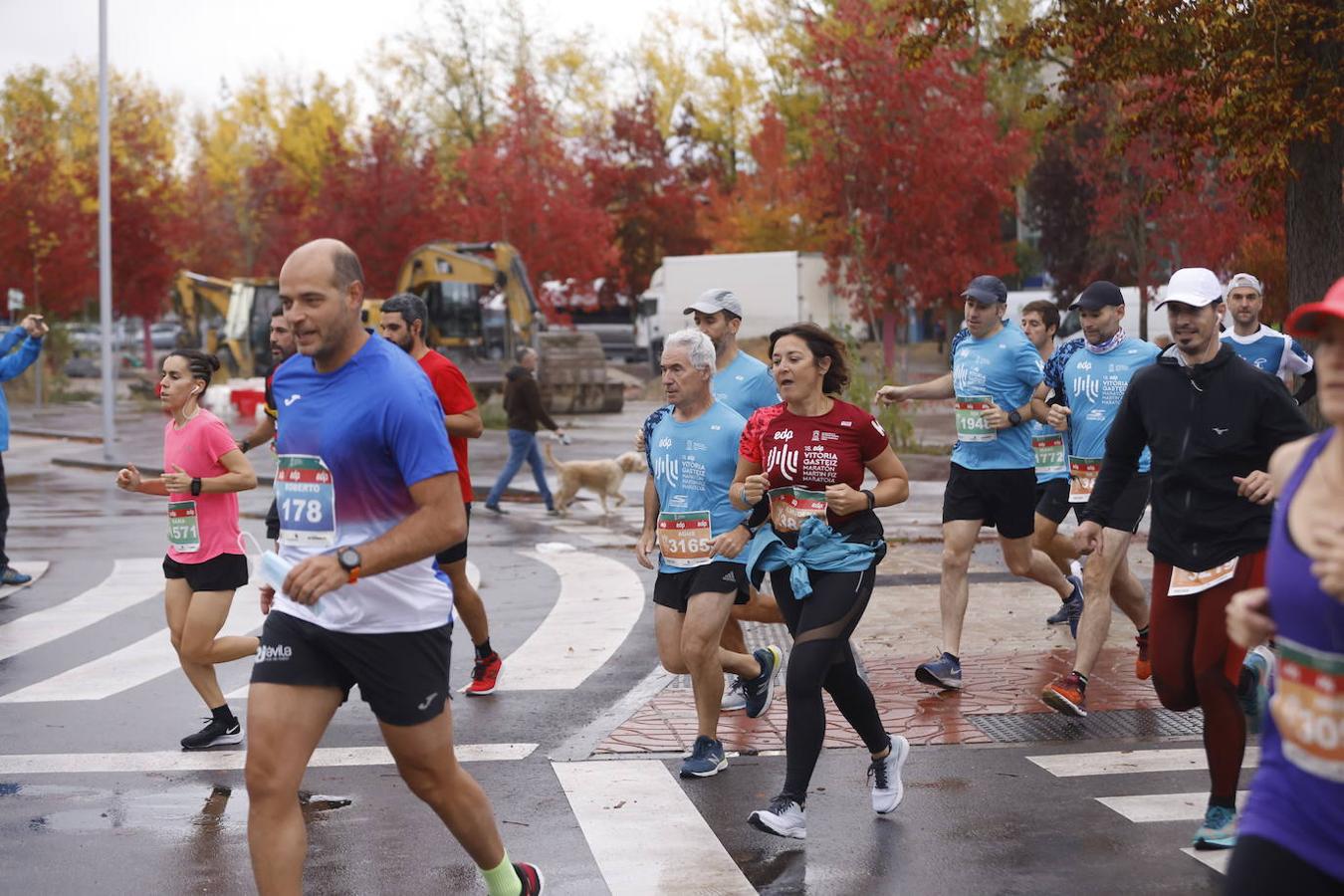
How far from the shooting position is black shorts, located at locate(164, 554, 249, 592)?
746 cm

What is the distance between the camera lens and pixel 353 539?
4555 mm

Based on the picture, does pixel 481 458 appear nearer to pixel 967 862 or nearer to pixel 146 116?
pixel 967 862

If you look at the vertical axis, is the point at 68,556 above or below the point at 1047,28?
below

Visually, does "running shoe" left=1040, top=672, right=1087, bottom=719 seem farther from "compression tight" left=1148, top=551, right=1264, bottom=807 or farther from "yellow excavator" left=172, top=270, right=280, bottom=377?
"yellow excavator" left=172, top=270, right=280, bottom=377

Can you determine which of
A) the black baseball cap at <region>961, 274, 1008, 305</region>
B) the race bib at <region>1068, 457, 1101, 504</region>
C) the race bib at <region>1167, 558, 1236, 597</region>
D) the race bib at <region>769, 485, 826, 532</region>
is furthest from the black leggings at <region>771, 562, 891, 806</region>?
the race bib at <region>1068, 457, 1101, 504</region>

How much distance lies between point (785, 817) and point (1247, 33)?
8.94 meters

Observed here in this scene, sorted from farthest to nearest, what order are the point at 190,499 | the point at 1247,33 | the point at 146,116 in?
the point at 146,116 → the point at 1247,33 → the point at 190,499

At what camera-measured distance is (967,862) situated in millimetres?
5574

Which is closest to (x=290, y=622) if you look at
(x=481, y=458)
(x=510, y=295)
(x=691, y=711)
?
(x=691, y=711)

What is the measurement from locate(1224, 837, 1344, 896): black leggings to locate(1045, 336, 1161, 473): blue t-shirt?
5.92m

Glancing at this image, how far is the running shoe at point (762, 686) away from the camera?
7.75 m

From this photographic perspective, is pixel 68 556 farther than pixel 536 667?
Yes

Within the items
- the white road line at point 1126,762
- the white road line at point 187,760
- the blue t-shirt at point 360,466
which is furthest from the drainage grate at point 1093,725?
the blue t-shirt at point 360,466

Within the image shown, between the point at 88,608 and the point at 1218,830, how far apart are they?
856cm
